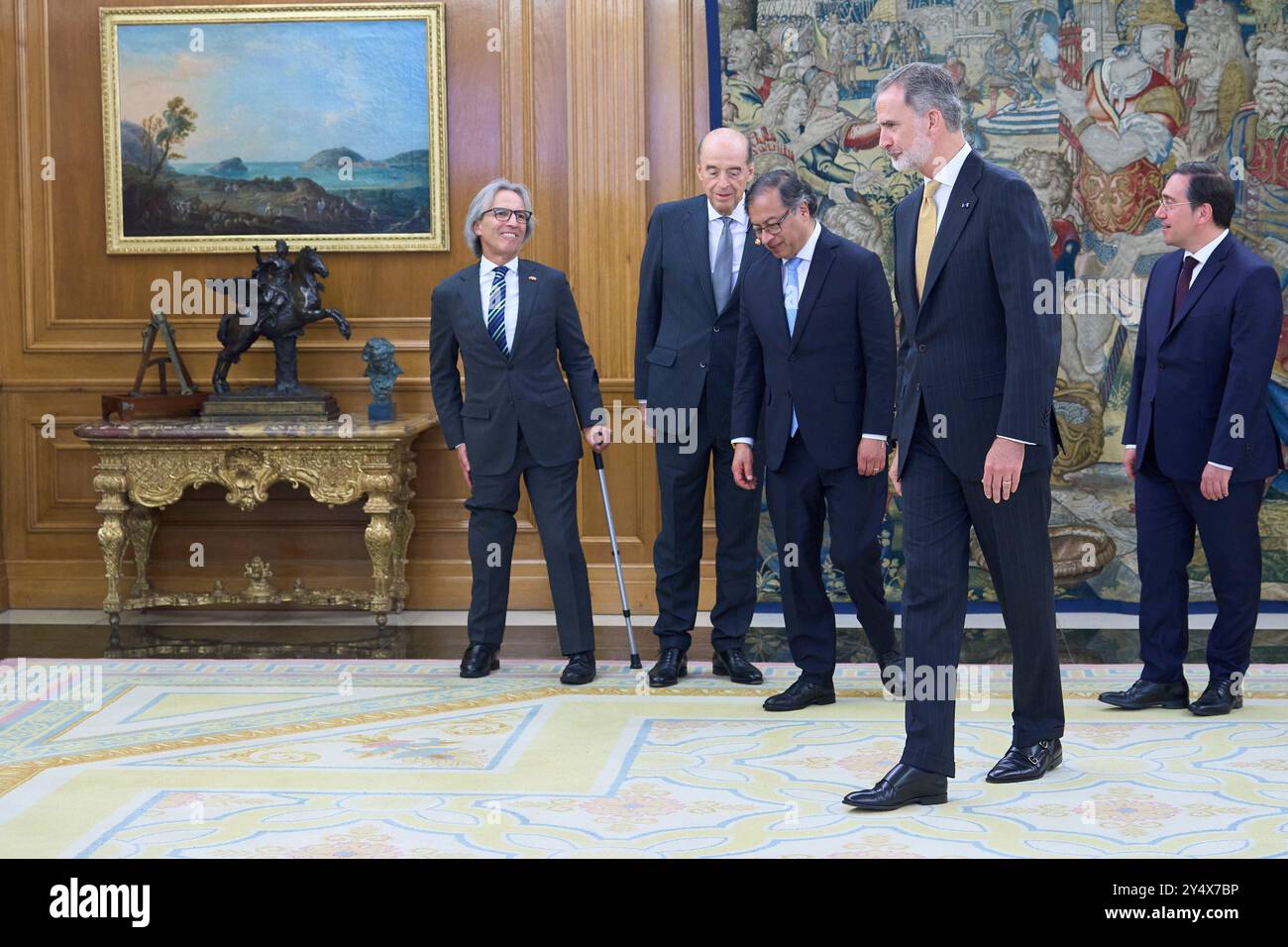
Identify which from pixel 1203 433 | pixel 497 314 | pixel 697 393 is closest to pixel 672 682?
pixel 697 393

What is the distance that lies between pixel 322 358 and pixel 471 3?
5.63 ft

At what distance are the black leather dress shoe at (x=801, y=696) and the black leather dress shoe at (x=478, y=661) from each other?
1135 millimetres

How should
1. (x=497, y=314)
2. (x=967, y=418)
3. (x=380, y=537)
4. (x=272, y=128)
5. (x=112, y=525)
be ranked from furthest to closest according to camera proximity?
(x=272, y=128) → (x=112, y=525) → (x=380, y=537) → (x=497, y=314) → (x=967, y=418)

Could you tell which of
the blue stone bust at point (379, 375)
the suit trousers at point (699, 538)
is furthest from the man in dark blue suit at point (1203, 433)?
the blue stone bust at point (379, 375)

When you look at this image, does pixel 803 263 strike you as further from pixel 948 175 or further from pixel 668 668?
pixel 668 668

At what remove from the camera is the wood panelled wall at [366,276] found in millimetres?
6711

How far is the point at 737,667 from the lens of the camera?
534 centimetres

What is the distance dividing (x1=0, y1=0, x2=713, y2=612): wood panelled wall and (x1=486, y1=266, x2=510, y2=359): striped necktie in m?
1.28

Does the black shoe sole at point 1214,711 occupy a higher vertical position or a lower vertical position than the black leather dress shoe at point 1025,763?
lower

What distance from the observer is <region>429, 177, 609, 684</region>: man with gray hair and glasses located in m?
5.45

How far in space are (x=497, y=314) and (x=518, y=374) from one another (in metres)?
0.23

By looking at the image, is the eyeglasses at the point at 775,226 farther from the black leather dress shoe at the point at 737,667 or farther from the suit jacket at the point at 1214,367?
the black leather dress shoe at the point at 737,667

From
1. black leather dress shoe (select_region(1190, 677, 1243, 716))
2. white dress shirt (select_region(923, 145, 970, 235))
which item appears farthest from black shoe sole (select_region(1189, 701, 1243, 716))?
white dress shirt (select_region(923, 145, 970, 235))

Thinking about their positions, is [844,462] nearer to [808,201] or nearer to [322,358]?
[808,201]
